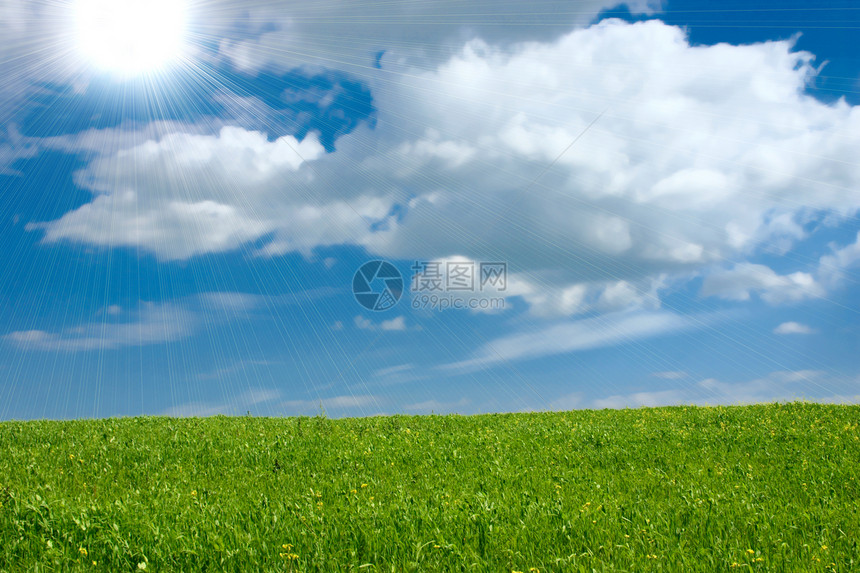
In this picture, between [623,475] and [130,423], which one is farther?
[130,423]

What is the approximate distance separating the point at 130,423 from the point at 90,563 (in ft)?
40.2

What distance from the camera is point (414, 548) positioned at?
643 centimetres

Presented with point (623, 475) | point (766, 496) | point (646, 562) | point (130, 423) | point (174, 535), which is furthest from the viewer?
point (130, 423)

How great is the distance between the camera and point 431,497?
8.73 m

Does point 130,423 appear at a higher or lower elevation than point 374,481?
higher

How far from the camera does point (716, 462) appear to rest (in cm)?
1211

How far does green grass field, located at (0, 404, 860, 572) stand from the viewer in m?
6.47

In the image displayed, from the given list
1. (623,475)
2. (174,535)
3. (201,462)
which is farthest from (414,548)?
(201,462)

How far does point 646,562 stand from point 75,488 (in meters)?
9.29

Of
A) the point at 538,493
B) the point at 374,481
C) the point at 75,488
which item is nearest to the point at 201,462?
the point at 75,488

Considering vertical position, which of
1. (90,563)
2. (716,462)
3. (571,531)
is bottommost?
(90,563)

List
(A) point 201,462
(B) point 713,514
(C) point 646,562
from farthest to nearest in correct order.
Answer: (A) point 201,462
(B) point 713,514
(C) point 646,562

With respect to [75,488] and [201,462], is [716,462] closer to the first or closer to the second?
[201,462]

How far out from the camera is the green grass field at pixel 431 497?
6.47m
